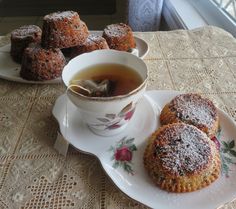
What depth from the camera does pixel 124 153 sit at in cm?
51

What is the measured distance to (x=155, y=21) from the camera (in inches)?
68.1

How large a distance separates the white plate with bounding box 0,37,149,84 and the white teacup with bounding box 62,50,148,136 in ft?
0.61

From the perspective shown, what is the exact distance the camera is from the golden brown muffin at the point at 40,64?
0.74 metres

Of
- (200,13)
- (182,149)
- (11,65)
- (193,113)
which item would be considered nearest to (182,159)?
(182,149)

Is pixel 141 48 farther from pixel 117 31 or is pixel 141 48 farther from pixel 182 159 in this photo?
pixel 182 159

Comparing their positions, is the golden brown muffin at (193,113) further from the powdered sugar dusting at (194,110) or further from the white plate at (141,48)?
the white plate at (141,48)

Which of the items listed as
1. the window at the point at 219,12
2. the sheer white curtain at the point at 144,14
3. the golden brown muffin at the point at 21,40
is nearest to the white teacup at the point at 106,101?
the golden brown muffin at the point at 21,40

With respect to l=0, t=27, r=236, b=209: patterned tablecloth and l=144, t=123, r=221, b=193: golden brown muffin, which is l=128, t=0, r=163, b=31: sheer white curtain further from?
l=144, t=123, r=221, b=193: golden brown muffin

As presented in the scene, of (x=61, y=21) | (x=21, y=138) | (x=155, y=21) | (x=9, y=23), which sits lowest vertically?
(x=9, y=23)

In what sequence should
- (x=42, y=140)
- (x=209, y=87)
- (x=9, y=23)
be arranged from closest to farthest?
(x=42, y=140) < (x=209, y=87) < (x=9, y=23)

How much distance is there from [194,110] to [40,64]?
0.41 meters

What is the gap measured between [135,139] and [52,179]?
0.17 metres

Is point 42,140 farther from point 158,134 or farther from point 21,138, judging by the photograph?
point 158,134

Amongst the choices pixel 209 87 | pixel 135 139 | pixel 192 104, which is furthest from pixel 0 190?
pixel 209 87
